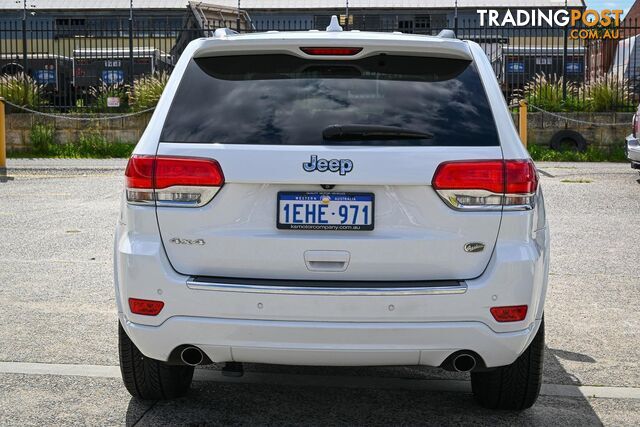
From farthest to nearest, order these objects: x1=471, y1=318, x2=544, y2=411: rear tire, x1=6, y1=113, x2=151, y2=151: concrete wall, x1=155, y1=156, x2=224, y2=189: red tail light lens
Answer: x1=6, y1=113, x2=151, y2=151: concrete wall → x1=471, y1=318, x2=544, y2=411: rear tire → x1=155, y1=156, x2=224, y2=189: red tail light lens

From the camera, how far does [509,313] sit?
12.1ft

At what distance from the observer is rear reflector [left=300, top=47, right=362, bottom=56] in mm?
3898

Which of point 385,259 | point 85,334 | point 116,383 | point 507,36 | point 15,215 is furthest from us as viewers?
point 507,36

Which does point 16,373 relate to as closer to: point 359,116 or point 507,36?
point 359,116

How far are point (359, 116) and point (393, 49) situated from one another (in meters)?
0.36

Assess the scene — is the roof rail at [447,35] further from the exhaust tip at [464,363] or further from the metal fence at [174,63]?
the metal fence at [174,63]

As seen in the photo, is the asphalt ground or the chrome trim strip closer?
the chrome trim strip

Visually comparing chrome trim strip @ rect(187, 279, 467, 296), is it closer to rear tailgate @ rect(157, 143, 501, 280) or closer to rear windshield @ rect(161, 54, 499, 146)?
rear tailgate @ rect(157, 143, 501, 280)

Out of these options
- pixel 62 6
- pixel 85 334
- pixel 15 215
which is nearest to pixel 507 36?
pixel 15 215

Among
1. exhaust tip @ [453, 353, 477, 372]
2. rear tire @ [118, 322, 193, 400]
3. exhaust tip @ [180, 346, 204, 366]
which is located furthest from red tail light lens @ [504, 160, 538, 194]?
rear tire @ [118, 322, 193, 400]

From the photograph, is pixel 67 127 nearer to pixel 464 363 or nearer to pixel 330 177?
pixel 330 177

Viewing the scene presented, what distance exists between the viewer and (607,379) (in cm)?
475

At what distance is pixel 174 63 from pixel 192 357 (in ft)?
61.7

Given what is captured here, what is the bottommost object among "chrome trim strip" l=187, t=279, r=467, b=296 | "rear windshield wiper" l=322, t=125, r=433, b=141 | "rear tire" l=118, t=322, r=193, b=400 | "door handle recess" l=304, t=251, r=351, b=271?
"rear tire" l=118, t=322, r=193, b=400
